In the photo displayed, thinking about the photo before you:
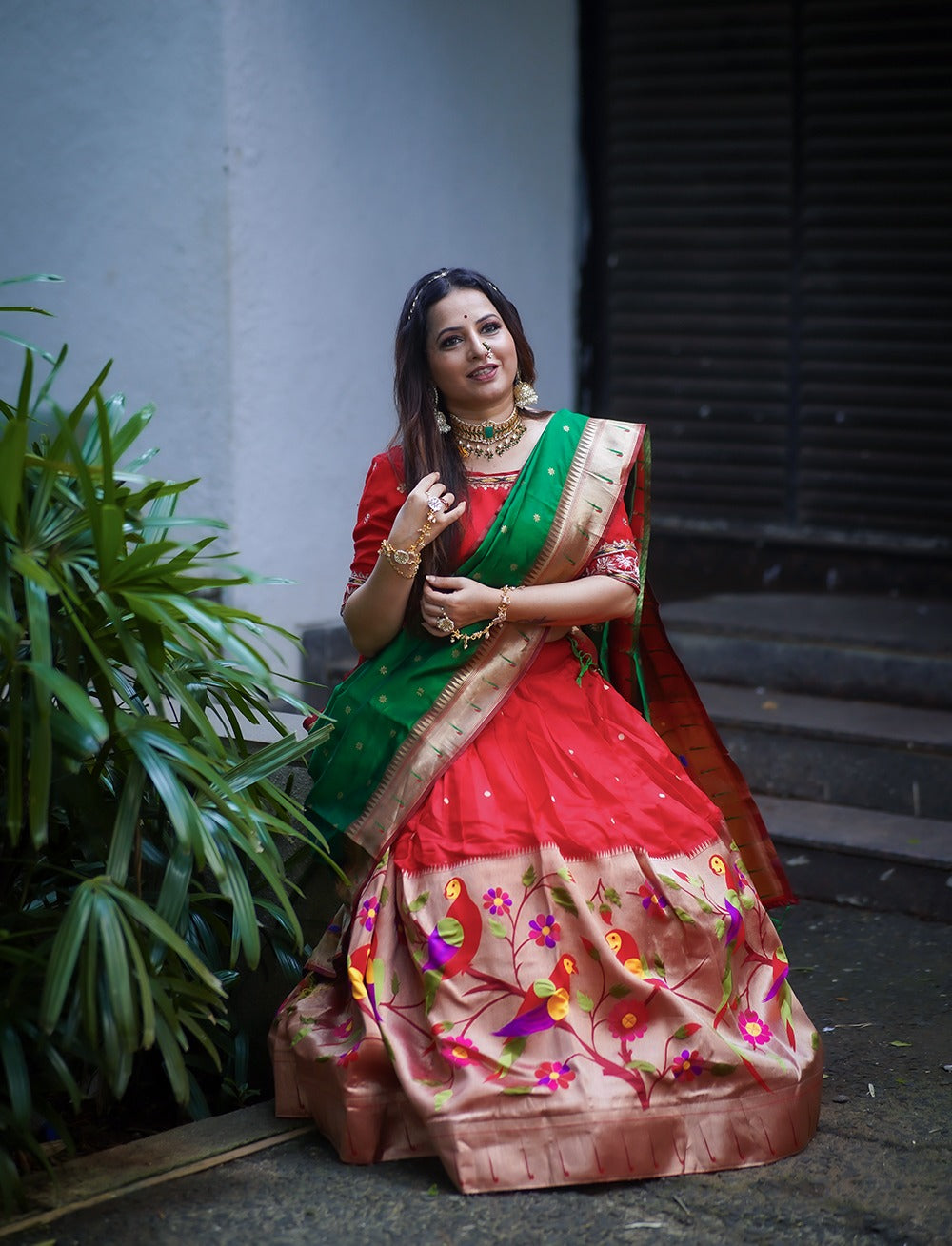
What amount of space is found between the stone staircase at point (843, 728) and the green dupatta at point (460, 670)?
1543 mm

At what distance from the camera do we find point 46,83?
541 centimetres

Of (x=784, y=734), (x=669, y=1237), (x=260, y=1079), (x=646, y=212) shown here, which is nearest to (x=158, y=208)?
(x=646, y=212)

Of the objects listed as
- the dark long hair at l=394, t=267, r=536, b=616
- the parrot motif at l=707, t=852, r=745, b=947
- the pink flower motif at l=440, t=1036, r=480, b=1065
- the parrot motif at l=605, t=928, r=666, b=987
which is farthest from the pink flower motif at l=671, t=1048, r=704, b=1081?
the dark long hair at l=394, t=267, r=536, b=616

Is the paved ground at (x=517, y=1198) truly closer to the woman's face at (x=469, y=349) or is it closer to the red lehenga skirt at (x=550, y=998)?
the red lehenga skirt at (x=550, y=998)

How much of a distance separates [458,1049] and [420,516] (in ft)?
3.14

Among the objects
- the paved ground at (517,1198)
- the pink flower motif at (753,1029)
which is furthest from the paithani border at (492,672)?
the pink flower motif at (753,1029)

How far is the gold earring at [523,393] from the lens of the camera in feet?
10.2

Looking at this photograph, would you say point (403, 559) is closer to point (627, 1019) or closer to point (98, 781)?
A: point (98, 781)

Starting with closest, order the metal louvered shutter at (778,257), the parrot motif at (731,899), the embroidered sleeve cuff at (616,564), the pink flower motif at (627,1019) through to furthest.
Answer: the pink flower motif at (627,1019) < the parrot motif at (731,899) < the embroidered sleeve cuff at (616,564) < the metal louvered shutter at (778,257)

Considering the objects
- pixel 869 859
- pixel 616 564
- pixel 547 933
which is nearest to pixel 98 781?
pixel 547 933

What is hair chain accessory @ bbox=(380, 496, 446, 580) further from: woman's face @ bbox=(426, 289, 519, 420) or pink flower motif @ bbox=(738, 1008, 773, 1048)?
pink flower motif @ bbox=(738, 1008, 773, 1048)

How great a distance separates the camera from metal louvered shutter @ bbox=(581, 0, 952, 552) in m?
5.68

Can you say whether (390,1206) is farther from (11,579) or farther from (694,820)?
(11,579)

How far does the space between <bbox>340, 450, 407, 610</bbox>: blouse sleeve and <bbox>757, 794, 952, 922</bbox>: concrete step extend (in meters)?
1.73
